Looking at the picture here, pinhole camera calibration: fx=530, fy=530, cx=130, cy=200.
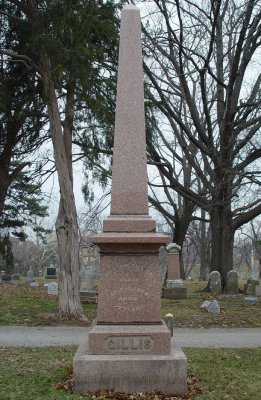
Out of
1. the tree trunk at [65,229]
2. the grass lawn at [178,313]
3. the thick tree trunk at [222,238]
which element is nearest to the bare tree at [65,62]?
the tree trunk at [65,229]

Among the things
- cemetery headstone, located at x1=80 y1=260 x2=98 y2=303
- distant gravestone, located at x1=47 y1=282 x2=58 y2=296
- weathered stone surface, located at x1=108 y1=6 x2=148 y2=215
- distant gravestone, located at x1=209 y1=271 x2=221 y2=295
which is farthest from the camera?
distant gravestone, located at x1=209 y1=271 x2=221 y2=295

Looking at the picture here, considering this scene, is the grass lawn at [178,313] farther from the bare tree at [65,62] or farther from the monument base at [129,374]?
the monument base at [129,374]

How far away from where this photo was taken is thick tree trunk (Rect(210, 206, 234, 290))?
2152 centimetres

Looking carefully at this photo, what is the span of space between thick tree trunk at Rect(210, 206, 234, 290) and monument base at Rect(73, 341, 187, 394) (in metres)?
15.8

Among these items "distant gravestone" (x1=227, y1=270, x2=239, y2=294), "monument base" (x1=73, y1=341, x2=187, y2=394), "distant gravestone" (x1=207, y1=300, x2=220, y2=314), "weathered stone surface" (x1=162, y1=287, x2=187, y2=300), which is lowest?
"monument base" (x1=73, y1=341, x2=187, y2=394)

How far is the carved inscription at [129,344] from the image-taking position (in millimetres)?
6020

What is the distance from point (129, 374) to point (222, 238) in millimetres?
16221

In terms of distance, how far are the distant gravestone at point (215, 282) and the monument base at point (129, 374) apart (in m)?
15.0

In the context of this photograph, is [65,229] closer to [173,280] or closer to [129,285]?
[129,285]

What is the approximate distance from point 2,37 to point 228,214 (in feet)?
39.0

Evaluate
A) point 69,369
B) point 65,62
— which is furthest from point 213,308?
point 69,369

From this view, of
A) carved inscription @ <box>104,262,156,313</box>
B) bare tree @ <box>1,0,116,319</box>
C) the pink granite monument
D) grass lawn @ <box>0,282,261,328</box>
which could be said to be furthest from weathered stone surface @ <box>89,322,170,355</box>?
bare tree @ <box>1,0,116,319</box>

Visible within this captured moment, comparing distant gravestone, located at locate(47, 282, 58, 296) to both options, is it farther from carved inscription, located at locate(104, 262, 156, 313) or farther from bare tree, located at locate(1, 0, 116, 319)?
carved inscription, located at locate(104, 262, 156, 313)

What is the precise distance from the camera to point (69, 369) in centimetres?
684
